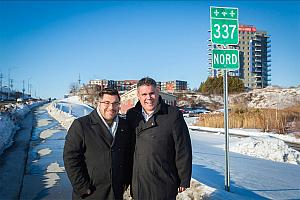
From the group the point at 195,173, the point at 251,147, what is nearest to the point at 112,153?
the point at 195,173

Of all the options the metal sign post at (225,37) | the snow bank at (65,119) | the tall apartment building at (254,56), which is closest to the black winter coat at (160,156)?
the metal sign post at (225,37)

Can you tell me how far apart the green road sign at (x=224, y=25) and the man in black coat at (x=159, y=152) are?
2.62 meters

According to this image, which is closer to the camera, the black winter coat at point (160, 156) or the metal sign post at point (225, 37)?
the black winter coat at point (160, 156)

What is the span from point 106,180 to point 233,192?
329cm

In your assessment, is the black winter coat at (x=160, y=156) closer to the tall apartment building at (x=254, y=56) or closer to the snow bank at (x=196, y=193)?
the snow bank at (x=196, y=193)

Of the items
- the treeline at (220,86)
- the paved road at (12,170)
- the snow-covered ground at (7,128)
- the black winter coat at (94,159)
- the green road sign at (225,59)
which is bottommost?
the paved road at (12,170)

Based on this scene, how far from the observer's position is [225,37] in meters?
5.69

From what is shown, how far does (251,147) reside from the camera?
11805 mm

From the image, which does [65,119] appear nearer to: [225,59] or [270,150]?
[270,150]

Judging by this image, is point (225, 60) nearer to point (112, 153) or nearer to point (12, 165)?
point (112, 153)

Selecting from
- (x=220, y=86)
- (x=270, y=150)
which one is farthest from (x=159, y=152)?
(x=220, y=86)

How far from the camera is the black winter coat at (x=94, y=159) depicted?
→ 3309 mm

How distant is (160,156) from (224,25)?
3227 mm

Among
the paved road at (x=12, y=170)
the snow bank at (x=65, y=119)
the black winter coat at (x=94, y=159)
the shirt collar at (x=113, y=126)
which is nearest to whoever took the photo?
the black winter coat at (x=94, y=159)
